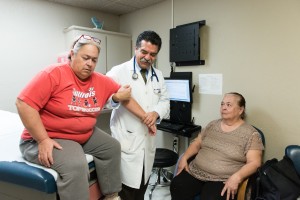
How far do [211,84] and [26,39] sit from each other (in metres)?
2.18

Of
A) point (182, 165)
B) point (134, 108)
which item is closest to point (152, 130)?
point (134, 108)

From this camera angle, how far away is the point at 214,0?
2.41 meters

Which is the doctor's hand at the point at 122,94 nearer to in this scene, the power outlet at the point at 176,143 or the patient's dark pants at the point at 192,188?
the patient's dark pants at the point at 192,188

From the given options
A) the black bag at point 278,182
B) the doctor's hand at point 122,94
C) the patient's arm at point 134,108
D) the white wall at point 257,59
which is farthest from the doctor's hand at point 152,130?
the white wall at point 257,59

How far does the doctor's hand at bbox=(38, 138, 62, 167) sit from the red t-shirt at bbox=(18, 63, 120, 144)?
0.25 ft

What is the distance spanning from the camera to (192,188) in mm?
1837

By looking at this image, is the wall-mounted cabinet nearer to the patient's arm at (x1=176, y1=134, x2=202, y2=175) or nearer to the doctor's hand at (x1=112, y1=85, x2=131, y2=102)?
the patient's arm at (x1=176, y1=134, x2=202, y2=175)

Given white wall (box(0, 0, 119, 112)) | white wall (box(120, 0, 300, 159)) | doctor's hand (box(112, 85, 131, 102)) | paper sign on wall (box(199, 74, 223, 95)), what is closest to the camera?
doctor's hand (box(112, 85, 131, 102))

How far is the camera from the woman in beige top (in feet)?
5.64

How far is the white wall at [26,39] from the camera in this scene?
268 cm

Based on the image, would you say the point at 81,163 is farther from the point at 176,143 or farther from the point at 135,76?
the point at 176,143

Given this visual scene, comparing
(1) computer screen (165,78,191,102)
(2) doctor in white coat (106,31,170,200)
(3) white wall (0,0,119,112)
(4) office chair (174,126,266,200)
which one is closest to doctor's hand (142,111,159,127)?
(2) doctor in white coat (106,31,170,200)

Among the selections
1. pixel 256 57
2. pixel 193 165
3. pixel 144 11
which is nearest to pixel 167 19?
pixel 144 11

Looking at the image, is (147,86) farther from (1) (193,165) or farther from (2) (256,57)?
(2) (256,57)
